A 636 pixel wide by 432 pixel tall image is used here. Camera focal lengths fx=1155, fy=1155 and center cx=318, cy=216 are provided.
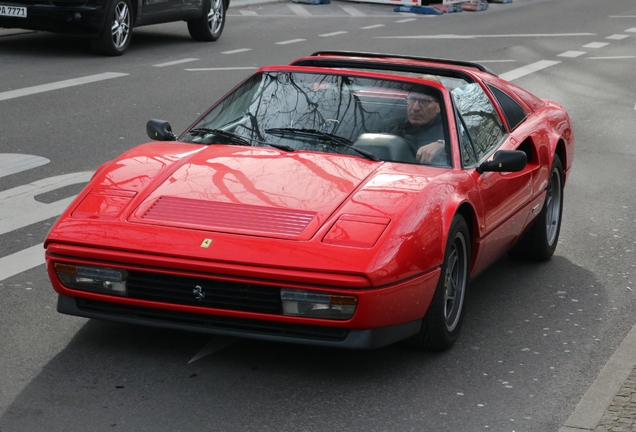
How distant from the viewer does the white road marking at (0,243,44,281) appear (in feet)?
20.9

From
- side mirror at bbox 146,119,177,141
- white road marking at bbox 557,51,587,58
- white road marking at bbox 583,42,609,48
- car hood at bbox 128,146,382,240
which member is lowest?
white road marking at bbox 583,42,609,48

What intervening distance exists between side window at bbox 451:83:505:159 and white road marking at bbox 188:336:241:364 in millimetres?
1649

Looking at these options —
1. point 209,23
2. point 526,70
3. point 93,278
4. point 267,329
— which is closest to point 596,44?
point 526,70

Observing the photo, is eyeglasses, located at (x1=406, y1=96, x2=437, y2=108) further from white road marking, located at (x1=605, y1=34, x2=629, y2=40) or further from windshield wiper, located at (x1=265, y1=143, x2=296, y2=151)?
white road marking, located at (x1=605, y1=34, x2=629, y2=40)

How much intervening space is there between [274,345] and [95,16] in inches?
424

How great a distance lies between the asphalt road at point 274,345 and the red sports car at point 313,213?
0.24 m

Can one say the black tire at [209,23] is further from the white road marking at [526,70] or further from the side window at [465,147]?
the side window at [465,147]

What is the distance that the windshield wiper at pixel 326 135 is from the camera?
572 centimetres

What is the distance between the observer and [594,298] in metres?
6.47

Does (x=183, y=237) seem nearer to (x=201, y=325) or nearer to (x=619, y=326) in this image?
(x=201, y=325)

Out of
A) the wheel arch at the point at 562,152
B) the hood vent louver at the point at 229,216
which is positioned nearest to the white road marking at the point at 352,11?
the wheel arch at the point at 562,152

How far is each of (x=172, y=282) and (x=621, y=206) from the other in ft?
16.2

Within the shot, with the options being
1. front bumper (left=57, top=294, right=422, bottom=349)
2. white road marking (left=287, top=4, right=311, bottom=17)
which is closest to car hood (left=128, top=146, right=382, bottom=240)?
front bumper (left=57, top=294, right=422, bottom=349)

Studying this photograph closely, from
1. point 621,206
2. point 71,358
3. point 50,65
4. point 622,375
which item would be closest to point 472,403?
point 622,375
